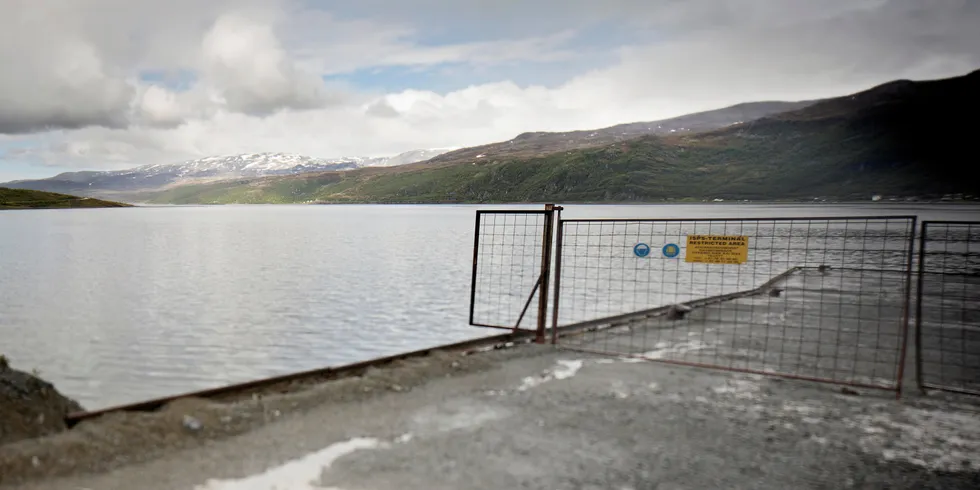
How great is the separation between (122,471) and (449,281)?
24.3m

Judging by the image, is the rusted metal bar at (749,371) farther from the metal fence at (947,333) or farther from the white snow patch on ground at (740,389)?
the metal fence at (947,333)

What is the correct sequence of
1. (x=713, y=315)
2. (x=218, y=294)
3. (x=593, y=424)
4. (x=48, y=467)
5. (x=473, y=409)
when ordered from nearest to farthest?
1. (x=48, y=467)
2. (x=593, y=424)
3. (x=473, y=409)
4. (x=713, y=315)
5. (x=218, y=294)

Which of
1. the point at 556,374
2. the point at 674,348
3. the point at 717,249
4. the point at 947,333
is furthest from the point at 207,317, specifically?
the point at 947,333

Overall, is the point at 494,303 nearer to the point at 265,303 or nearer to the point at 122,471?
the point at 265,303

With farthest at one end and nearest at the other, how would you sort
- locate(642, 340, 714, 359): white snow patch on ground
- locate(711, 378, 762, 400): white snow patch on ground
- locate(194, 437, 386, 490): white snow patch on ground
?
1. locate(642, 340, 714, 359): white snow patch on ground
2. locate(711, 378, 762, 400): white snow patch on ground
3. locate(194, 437, 386, 490): white snow patch on ground

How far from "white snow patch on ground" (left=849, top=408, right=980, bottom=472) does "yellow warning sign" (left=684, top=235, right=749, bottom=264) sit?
3057 mm

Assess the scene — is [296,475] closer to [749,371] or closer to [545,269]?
[545,269]

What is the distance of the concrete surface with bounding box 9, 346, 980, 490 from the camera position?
5.27 meters

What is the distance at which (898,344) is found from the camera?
38.1ft

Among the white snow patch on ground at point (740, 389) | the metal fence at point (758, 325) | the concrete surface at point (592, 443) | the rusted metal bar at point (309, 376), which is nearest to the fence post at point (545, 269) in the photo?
the metal fence at point (758, 325)

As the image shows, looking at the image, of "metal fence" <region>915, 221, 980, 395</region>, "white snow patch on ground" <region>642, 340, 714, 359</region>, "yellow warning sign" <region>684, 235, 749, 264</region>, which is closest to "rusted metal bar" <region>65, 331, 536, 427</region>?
"white snow patch on ground" <region>642, 340, 714, 359</region>

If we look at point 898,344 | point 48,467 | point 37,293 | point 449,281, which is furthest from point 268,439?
point 37,293

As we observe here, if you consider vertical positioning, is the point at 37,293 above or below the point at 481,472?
below

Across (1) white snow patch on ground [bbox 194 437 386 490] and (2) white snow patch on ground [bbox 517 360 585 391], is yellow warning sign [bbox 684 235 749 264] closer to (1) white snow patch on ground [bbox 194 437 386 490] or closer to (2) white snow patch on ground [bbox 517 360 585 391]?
(2) white snow patch on ground [bbox 517 360 585 391]
